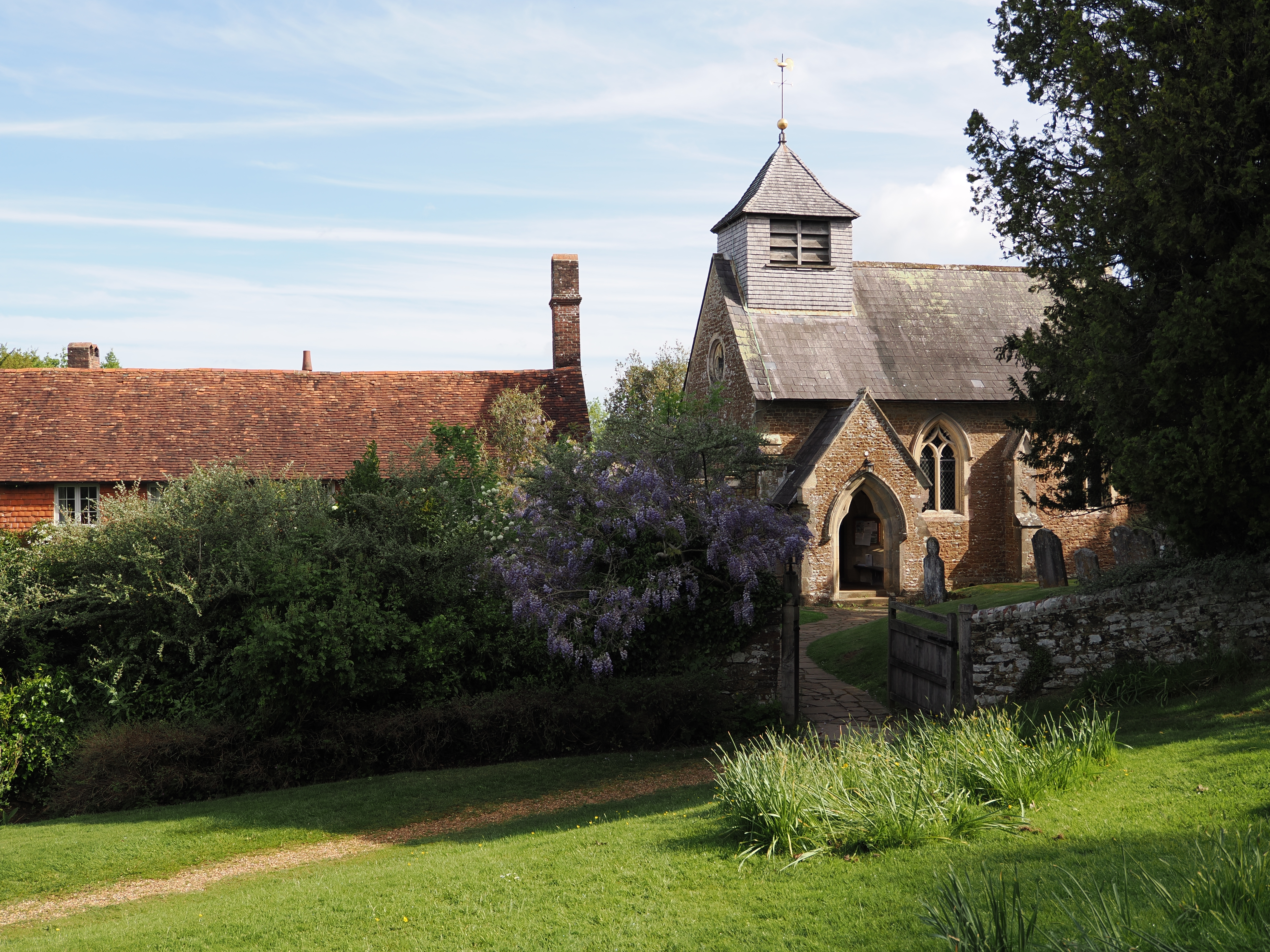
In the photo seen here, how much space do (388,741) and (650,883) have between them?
6406mm

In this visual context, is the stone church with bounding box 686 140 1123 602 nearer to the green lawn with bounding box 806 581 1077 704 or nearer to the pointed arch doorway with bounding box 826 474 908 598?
the pointed arch doorway with bounding box 826 474 908 598

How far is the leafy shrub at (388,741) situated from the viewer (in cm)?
1184

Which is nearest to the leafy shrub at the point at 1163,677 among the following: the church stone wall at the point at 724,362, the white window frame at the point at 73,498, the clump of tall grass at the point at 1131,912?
the clump of tall grass at the point at 1131,912

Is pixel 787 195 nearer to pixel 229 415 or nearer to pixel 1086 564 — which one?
pixel 1086 564

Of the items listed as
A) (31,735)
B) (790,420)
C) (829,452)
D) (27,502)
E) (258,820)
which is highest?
(790,420)

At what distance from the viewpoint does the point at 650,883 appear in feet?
23.1

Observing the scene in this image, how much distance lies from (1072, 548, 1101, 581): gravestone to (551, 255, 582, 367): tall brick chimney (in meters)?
15.6

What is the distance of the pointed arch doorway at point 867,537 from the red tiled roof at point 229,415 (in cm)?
731

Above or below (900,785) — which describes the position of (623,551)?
above

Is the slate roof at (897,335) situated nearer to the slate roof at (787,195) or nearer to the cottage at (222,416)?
the slate roof at (787,195)

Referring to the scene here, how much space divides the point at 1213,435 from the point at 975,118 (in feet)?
21.2

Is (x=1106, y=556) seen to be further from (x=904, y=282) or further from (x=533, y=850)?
(x=533, y=850)

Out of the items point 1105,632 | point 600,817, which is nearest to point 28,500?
point 600,817

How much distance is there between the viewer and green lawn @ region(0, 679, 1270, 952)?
617 centimetres
